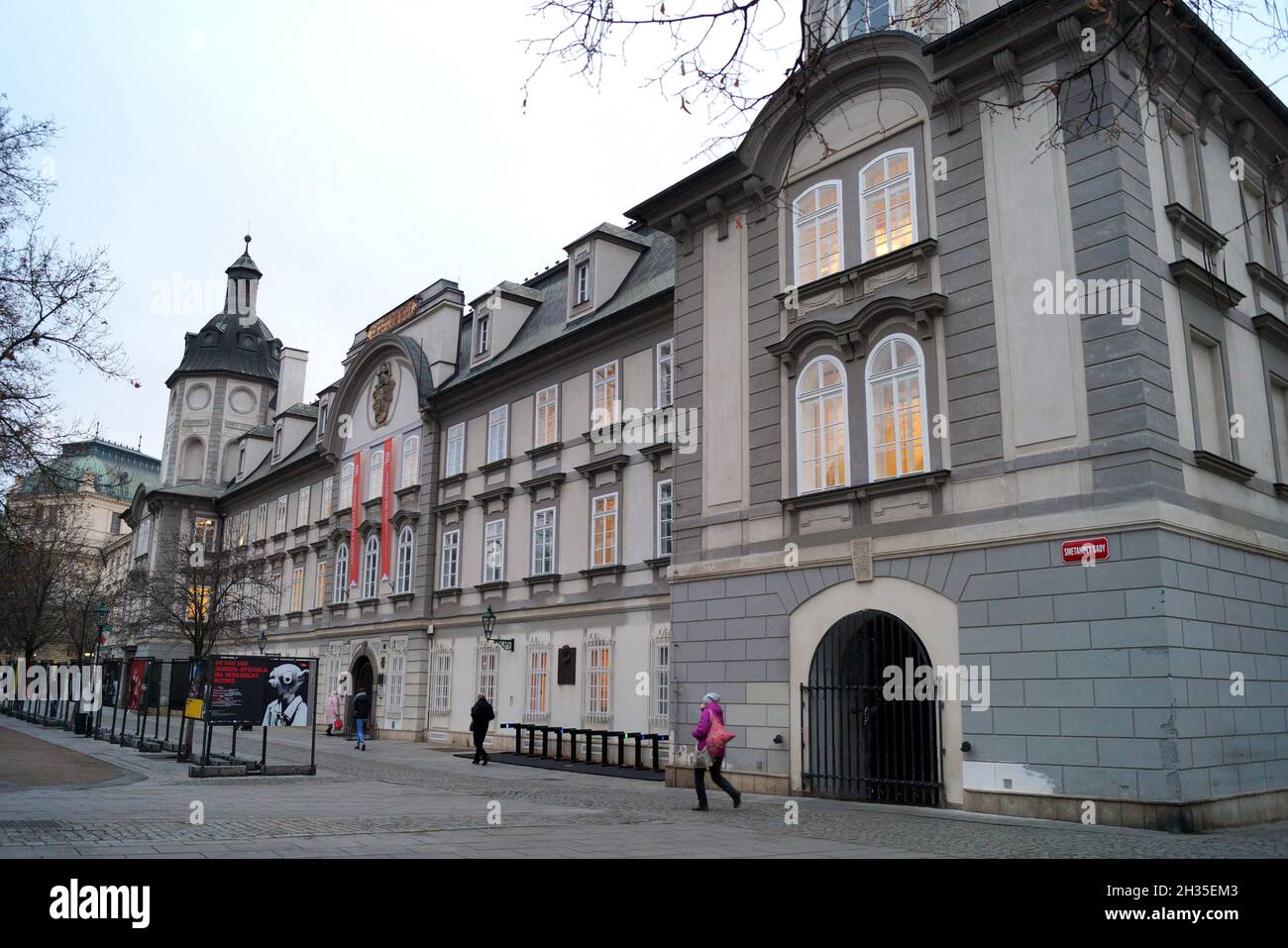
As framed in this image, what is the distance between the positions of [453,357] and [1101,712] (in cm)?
2636

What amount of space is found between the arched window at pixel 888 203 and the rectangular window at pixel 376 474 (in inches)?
940

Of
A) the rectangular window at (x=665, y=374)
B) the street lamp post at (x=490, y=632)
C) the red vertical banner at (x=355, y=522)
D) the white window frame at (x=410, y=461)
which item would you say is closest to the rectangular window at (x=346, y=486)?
the red vertical banner at (x=355, y=522)

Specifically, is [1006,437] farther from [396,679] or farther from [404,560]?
[396,679]

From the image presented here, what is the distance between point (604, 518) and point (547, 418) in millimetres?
4434

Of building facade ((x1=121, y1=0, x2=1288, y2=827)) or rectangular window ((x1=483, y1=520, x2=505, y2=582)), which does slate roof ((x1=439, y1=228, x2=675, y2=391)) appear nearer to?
rectangular window ((x1=483, y1=520, x2=505, y2=582))

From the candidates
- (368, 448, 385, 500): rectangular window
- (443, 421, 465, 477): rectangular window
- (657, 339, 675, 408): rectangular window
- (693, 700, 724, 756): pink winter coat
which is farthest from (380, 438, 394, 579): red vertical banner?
(693, 700, 724, 756): pink winter coat

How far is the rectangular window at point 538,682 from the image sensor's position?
90.3 feet

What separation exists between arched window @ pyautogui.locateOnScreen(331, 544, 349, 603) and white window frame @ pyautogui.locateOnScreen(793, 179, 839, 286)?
25.7 metres

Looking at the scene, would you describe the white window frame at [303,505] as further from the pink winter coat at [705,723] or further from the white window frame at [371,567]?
the pink winter coat at [705,723]

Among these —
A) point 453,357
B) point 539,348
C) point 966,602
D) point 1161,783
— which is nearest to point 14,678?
point 453,357

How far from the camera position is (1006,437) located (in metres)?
14.5

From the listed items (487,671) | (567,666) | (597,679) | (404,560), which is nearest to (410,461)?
(404,560)

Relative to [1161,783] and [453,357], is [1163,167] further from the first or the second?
[453,357]
